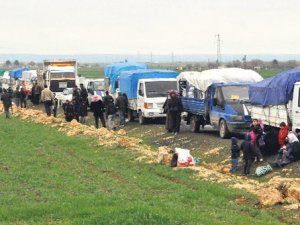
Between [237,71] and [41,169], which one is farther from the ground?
[237,71]

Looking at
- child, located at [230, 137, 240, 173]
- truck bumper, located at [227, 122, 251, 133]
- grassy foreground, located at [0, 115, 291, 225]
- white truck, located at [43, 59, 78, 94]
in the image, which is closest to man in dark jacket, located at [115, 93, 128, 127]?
grassy foreground, located at [0, 115, 291, 225]

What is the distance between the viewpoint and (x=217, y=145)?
25.1 metres

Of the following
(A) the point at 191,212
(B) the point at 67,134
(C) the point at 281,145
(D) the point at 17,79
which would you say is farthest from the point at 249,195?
(D) the point at 17,79

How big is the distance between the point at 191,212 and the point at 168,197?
2.41 m

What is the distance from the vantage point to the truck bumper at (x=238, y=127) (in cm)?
2547

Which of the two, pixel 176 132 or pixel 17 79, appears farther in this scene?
pixel 17 79

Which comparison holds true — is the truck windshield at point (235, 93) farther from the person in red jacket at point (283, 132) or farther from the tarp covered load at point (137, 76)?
the tarp covered load at point (137, 76)

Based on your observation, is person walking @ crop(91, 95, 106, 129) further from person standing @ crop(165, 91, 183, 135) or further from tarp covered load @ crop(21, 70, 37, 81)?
tarp covered load @ crop(21, 70, 37, 81)

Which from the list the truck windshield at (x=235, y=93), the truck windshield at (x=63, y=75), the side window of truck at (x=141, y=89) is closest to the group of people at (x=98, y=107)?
the side window of truck at (x=141, y=89)

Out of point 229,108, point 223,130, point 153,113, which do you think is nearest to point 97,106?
point 153,113

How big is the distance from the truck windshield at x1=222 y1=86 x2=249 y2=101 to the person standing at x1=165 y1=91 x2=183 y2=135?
2.66 meters

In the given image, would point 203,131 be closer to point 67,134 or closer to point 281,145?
point 67,134

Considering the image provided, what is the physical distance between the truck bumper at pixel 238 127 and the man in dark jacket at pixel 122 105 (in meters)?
10.4

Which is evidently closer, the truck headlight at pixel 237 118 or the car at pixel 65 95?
the truck headlight at pixel 237 118
